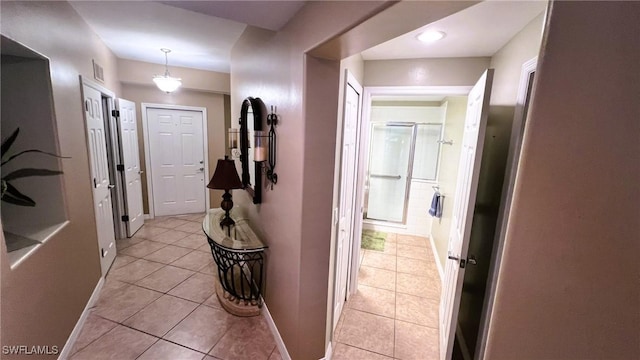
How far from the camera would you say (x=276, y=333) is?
6.21 ft

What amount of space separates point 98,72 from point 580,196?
388 cm

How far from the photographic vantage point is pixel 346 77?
160cm

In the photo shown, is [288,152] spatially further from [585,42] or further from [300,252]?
[585,42]

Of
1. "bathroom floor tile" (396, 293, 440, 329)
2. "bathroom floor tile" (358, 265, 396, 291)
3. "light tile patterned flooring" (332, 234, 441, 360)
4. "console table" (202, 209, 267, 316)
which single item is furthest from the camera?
"bathroom floor tile" (358, 265, 396, 291)

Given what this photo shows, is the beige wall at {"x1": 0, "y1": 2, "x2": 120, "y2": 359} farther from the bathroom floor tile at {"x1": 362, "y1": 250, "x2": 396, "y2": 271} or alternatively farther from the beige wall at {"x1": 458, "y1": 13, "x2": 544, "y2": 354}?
the bathroom floor tile at {"x1": 362, "y1": 250, "x2": 396, "y2": 271}

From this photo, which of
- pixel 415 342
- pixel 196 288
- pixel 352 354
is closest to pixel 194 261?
pixel 196 288

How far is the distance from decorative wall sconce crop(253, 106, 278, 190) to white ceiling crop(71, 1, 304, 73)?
0.59m

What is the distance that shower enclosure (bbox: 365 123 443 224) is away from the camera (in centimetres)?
406

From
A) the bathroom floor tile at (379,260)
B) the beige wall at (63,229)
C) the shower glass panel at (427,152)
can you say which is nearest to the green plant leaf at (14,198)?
the beige wall at (63,229)


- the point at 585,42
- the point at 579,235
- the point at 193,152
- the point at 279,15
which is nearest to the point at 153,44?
the point at 193,152

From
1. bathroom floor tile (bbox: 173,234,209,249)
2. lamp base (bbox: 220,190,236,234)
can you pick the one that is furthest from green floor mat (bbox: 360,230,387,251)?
bathroom floor tile (bbox: 173,234,209,249)

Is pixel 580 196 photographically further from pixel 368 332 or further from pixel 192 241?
pixel 192 241

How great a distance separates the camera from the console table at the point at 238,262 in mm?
2016

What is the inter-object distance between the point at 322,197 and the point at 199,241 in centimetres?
284
